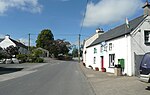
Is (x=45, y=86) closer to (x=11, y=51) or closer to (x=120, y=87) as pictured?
(x=120, y=87)

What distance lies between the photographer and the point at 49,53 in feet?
389


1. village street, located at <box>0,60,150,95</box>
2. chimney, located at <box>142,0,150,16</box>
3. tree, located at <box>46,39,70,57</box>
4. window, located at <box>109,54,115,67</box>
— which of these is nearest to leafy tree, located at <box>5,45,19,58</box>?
tree, located at <box>46,39,70,57</box>

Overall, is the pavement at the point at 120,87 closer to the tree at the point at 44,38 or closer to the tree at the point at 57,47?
the tree at the point at 57,47

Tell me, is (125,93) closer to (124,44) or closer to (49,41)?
(124,44)

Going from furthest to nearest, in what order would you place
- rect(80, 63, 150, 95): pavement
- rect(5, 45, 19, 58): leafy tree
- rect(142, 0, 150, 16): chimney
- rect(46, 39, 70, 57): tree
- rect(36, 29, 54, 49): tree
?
rect(36, 29, 54, 49): tree → rect(46, 39, 70, 57): tree → rect(5, 45, 19, 58): leafy tree → rect(142, 0, 150, 16): chimney → rect(80, 63, 150, 95): pavement

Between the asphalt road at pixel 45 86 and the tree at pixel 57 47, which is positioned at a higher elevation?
the tree at pixel 57 47

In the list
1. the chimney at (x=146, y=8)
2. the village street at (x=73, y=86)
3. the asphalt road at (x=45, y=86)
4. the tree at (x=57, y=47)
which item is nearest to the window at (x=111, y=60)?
Result: the chimney at (x=146, y=8)

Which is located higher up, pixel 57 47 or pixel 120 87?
pixel 57 47

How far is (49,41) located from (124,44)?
304 ft

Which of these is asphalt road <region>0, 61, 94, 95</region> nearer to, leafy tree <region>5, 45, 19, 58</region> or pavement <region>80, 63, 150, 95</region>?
pavement <region>80, 63, 150, 95</region>

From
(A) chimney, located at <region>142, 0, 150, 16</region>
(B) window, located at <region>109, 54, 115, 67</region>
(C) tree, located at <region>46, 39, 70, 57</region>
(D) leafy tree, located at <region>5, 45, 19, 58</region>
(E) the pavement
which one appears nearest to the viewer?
(E) the pavement

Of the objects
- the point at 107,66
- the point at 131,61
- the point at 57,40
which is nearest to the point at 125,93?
the point at 131,61

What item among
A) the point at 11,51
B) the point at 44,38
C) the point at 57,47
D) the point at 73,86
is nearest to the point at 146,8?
the point at 73,86

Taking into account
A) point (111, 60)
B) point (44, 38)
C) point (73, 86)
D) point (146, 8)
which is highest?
point (44, 38)
